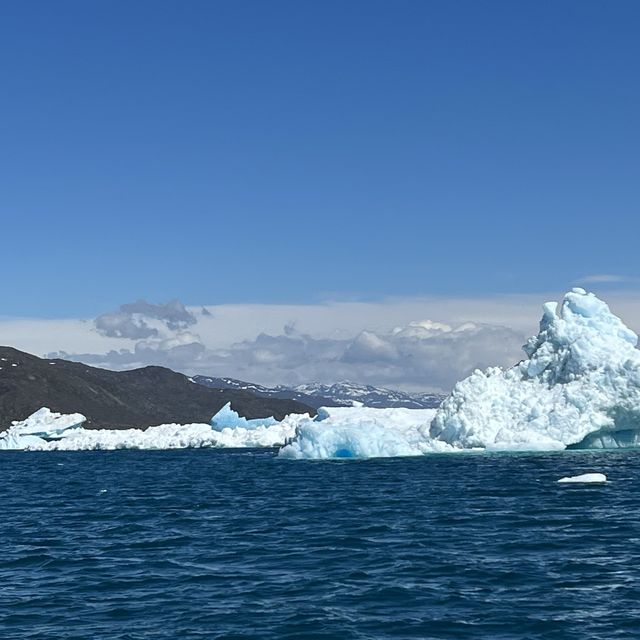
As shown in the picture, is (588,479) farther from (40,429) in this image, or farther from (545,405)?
(40,429)

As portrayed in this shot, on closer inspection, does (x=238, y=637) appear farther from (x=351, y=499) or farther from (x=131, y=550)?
(x=351, y=499)

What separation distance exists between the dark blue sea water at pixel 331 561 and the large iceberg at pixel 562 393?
1555 cm

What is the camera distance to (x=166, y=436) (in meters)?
108

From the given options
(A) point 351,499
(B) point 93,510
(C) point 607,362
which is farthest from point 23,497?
(C) point 607,362

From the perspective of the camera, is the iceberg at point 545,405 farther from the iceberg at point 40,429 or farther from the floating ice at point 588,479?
the iceberg at point 40,429

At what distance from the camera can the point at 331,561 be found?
2322 centimetres

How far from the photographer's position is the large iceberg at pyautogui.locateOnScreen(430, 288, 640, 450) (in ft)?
195

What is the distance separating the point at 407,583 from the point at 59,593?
7803 mm

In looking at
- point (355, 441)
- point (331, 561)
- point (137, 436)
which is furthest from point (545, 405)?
point (137, 436)

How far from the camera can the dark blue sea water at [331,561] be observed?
17188 mm

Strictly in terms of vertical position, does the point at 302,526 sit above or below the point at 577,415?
below

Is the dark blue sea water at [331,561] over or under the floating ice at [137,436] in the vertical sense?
under

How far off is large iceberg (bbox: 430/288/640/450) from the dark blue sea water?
51.0 feet

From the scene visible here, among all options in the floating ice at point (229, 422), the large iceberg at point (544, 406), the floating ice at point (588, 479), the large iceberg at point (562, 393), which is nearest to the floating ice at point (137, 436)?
the floating ice at point (229, 422)
